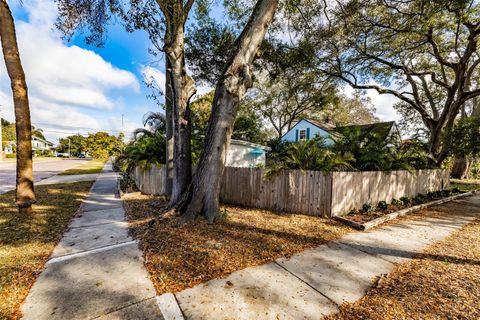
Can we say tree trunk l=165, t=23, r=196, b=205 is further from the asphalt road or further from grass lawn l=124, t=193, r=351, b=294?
the asphalt road

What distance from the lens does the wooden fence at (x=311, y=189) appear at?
5.32 m

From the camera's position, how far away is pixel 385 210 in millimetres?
6035

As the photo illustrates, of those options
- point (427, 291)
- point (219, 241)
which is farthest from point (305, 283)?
point (219, 241)

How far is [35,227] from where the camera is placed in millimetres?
4312

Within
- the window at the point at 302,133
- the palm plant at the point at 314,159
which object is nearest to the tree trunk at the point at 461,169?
the window at the point at 302,133

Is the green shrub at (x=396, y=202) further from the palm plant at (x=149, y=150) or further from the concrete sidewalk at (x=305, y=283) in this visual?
the palm plant at (x=149, y=150)

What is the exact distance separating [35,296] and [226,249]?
2.28 m

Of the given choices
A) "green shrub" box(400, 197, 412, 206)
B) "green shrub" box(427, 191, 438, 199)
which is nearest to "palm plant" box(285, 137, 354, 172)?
"green shrub" box(400, 197, 412, 206)

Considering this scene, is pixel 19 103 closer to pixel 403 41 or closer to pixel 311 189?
pixel 311 189

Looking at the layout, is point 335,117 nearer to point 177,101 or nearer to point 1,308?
point 177,101

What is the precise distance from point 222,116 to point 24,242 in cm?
419

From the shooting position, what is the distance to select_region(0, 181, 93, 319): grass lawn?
91.0 inches

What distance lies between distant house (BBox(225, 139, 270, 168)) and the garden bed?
278 inches

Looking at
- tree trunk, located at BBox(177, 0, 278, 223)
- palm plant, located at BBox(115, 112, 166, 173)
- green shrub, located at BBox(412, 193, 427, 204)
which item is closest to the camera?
tree trunk, located at BBox(177, 0, 278, 223)
